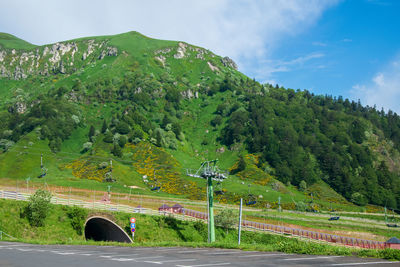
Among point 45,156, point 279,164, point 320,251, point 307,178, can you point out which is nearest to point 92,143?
point 45,156

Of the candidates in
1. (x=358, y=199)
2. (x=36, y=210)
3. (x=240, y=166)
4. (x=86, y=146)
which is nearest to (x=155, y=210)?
(x=36, y=210)

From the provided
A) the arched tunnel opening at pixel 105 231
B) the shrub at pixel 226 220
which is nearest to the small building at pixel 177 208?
the shrub at pixel 226 220

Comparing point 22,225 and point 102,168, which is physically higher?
point 102,168

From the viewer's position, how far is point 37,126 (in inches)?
7751

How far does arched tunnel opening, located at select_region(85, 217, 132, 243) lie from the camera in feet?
166

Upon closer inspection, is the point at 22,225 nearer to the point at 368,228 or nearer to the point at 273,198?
the point at 368,228

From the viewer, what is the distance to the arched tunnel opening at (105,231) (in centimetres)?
5066

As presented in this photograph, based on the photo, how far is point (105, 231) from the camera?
56.5 meters

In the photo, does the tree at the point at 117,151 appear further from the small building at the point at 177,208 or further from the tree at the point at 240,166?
the small building at the point at 177,208

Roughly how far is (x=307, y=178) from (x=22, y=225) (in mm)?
169332

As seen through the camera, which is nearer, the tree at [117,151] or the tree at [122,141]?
the tree at [117,151]

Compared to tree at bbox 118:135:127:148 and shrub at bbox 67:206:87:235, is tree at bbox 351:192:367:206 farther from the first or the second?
shrub at bbox 67:206:87:235

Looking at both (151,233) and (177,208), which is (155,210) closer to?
(151,233)

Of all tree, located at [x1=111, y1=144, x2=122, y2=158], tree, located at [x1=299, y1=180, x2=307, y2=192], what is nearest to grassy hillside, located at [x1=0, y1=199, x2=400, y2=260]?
tree, located at [x1=111, y1=144, x2=122, y2=158]
